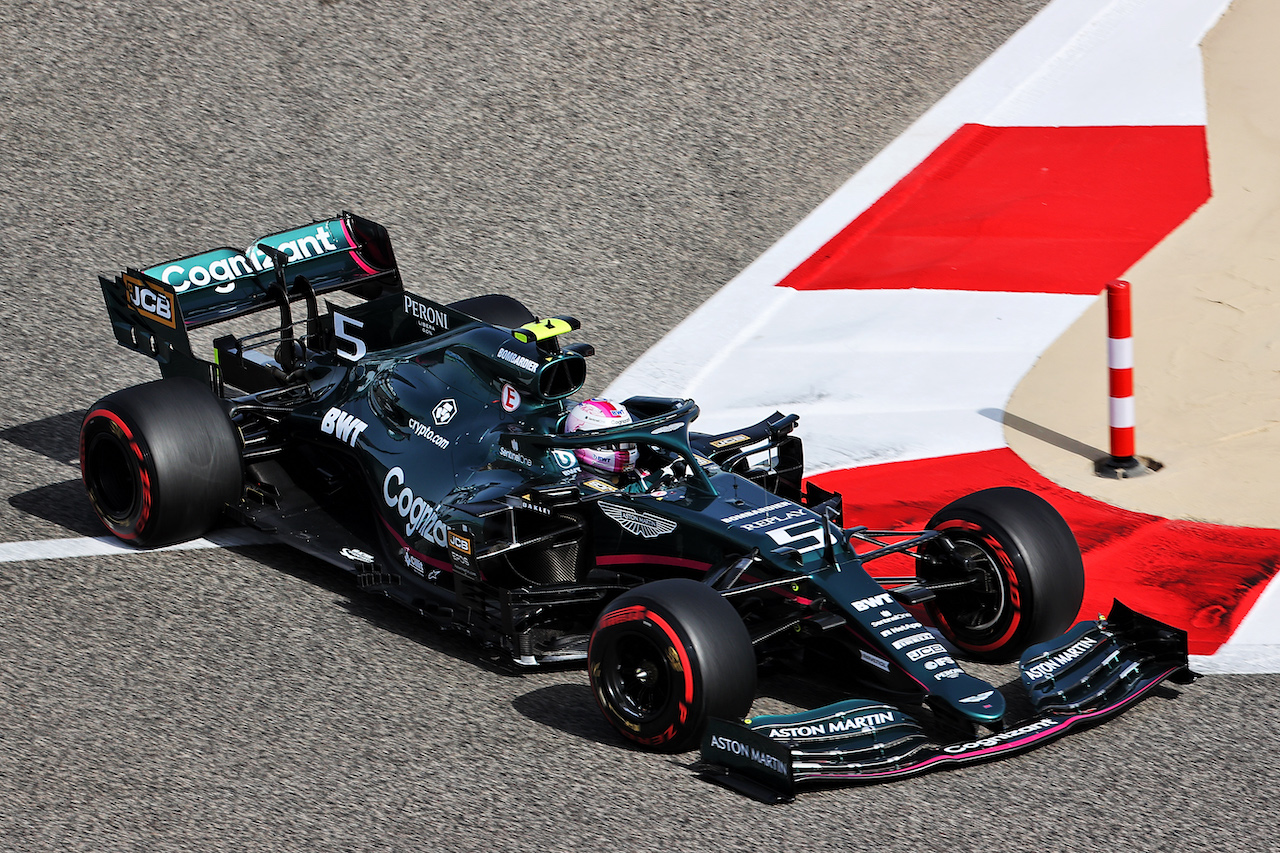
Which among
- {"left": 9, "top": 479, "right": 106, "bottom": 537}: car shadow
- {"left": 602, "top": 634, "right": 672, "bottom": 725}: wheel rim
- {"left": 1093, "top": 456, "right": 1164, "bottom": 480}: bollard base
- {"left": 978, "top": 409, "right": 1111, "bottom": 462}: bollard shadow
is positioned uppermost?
{"left": 9, "top": 479, "right": 106, "bottom": 537}: car shadow

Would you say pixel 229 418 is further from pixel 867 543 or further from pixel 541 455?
pixel 867 543

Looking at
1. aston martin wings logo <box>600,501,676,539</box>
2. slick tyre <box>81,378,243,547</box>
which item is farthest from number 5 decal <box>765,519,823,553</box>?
slick tyre <box>81,378,243,547</box>

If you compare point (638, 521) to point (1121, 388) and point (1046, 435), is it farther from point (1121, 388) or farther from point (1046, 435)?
point (1046, 435)

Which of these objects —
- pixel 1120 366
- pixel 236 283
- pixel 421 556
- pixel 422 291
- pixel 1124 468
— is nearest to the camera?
pixel 421 556

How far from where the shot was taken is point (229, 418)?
26.1 ft

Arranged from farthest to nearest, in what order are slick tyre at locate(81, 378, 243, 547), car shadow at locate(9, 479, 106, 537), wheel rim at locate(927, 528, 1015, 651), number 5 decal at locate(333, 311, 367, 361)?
number 5 decal at locate(333, 311, 367, 361), car shadow at locate(9, 479, 106, 537), slick tyre at locate(81, 378, 243, 547), wheel rim at locate(927, 528, 1015, 651)

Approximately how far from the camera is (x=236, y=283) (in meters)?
9.02

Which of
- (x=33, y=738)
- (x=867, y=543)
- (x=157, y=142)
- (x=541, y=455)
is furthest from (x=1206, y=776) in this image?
(x=157, y=142)

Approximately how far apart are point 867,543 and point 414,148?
6825 mm

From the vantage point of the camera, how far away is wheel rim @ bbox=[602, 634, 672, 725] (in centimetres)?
605

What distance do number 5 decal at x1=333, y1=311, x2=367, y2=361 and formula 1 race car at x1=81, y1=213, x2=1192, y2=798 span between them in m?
0.02

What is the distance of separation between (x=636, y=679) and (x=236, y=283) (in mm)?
4201

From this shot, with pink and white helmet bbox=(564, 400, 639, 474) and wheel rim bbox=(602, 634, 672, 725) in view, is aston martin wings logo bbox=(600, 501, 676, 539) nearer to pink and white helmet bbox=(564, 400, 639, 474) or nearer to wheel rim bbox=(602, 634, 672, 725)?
pink and white helmet bbox=(564, 400, 639, 474)

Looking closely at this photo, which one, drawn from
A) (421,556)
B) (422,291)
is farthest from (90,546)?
(422,291)
